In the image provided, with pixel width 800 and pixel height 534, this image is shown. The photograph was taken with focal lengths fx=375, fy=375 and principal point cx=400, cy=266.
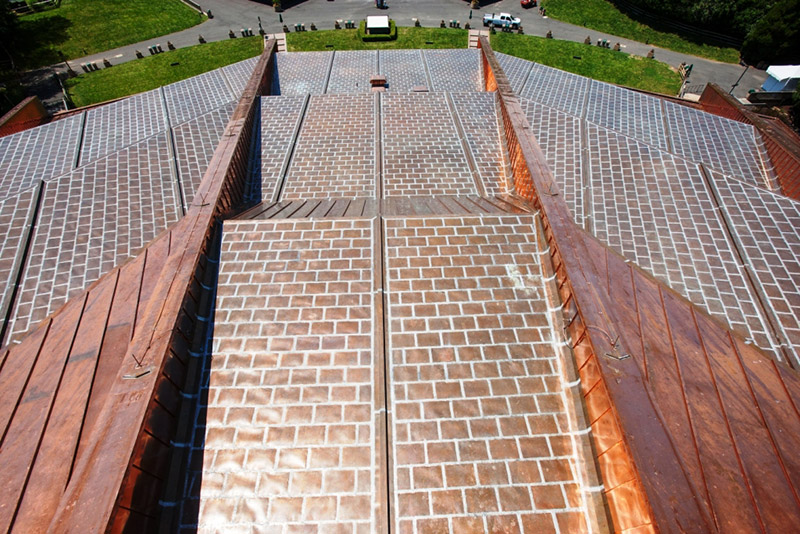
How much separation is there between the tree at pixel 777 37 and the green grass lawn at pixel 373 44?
25.3 metres

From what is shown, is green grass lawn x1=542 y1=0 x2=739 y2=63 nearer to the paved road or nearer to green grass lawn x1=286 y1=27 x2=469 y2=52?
the paved road

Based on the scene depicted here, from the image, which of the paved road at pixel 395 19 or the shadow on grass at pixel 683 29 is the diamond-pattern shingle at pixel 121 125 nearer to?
the paved road at pixel 395 19

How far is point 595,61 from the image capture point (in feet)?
111

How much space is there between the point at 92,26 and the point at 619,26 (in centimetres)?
5437

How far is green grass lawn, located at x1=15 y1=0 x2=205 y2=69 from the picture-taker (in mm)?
34688

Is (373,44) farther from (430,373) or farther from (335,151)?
(430,373)

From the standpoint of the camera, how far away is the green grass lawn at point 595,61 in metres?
32.2

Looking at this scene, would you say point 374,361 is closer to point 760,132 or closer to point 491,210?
point 491,210

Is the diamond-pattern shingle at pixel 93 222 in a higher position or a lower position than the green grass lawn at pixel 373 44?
lower

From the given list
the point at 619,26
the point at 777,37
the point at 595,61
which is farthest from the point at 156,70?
the point at 777,37

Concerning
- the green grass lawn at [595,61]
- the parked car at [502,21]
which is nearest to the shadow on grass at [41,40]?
the parked car at [502,21]

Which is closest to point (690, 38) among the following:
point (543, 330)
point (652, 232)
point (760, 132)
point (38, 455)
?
point (760, 132)

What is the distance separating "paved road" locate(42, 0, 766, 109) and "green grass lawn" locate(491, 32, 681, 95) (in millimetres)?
2126

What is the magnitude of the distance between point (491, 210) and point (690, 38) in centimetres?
4441
